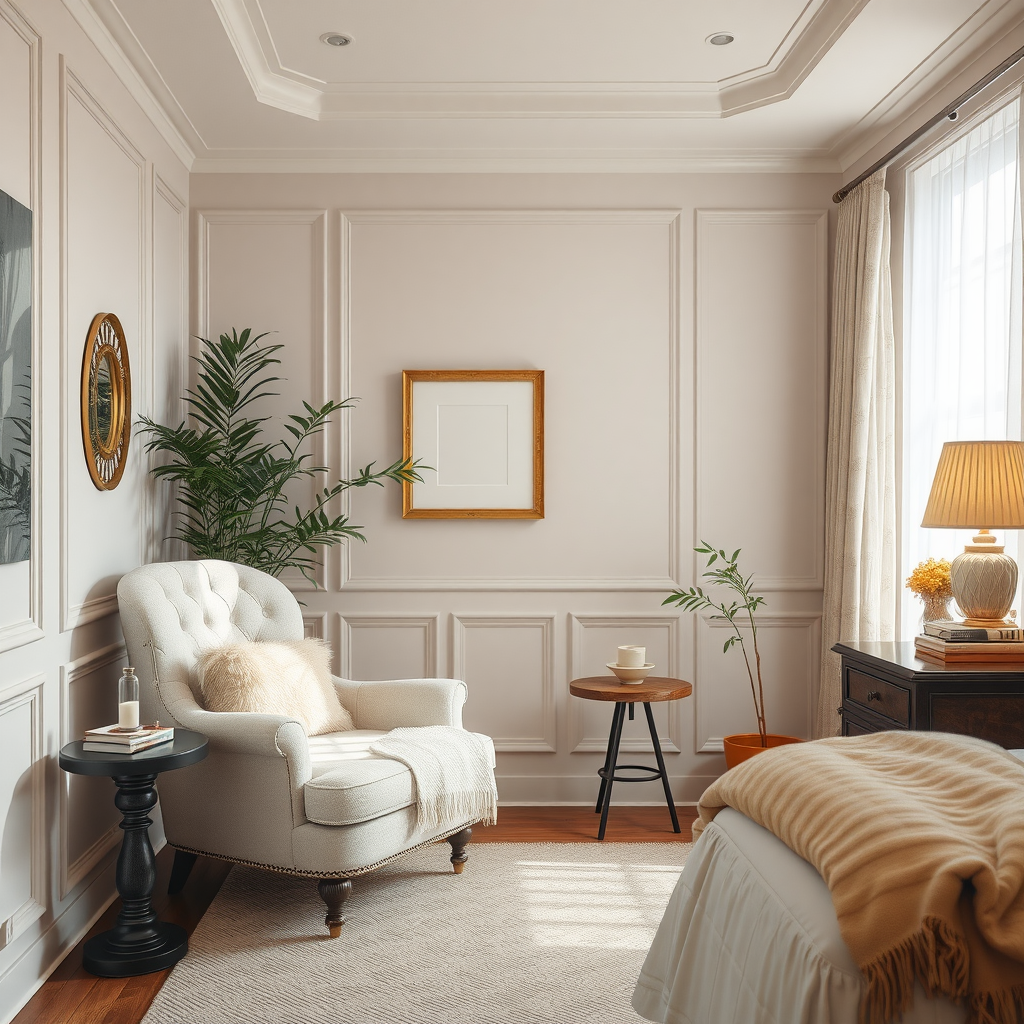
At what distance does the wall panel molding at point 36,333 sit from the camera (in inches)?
97.4

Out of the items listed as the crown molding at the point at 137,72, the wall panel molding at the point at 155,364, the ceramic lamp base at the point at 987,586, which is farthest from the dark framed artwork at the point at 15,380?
the ceramic lamp base at the point at 987,586

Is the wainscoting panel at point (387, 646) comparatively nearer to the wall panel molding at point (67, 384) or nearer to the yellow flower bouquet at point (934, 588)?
the wall panel molding at point (67, 384)

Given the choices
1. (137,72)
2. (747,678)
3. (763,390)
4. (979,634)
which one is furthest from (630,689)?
(137,72)

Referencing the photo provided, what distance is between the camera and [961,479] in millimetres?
2682

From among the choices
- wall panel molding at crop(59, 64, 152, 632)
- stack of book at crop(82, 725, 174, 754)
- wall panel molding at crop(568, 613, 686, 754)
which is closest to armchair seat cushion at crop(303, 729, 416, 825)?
stack of book at crop(82, 725, 174, 754)

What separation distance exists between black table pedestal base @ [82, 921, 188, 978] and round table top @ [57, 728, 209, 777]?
0.47m

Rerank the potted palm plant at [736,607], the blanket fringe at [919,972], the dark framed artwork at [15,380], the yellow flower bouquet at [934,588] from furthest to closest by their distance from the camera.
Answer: the potted palm plant at [736,607] → the yellow flower bouquet at [934,588] → the dark framed artwork at [15,380] → the blanket fringe at [919,972]

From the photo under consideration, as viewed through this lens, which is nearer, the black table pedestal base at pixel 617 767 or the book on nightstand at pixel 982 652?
the book on nightstand at pixel 982 652

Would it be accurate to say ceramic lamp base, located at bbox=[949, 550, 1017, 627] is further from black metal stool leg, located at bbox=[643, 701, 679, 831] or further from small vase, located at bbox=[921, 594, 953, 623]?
black metal stool leg, located at bbox=[643, 701, 679, 831]

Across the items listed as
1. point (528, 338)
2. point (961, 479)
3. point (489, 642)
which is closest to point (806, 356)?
point (528, 338)

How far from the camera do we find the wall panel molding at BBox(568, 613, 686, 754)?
4078 millimetres

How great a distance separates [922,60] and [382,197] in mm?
2189

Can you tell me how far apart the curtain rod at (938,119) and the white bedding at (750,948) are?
2.46 meters

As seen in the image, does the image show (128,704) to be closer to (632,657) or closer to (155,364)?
(155,364)
